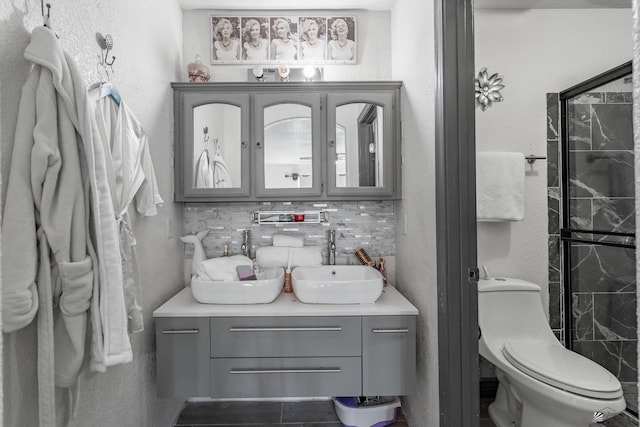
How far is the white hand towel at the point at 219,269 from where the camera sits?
1.88m

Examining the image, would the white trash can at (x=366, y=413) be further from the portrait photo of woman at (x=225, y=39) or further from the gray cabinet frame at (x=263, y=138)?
the portrait photo of woman at (x=225, y=39)

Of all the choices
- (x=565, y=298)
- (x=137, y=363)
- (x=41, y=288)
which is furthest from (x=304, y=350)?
(x=565, y=298)

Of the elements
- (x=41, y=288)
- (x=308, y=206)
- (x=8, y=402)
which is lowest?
(x=8, y=402)

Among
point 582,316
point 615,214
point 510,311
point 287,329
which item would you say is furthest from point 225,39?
point 582,316

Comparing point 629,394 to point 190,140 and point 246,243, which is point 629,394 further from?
point 190,140

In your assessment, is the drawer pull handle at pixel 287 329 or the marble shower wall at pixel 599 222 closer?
the marble shower wall at pixel 599 222

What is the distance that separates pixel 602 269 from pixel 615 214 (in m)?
0.31

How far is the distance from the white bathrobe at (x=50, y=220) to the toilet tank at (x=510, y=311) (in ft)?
6.29

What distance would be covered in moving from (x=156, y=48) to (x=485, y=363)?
2.69m

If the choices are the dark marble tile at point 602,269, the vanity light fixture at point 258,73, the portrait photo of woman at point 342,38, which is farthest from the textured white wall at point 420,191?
the vanity light fixture at point 258,73

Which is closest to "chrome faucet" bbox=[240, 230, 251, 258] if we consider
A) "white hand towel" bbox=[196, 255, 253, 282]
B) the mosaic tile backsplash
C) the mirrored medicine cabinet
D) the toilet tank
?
the mosaic tile backsplash

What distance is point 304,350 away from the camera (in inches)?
66.3

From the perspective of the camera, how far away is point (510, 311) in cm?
199

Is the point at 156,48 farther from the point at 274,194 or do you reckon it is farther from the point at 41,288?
the point at 41,288
